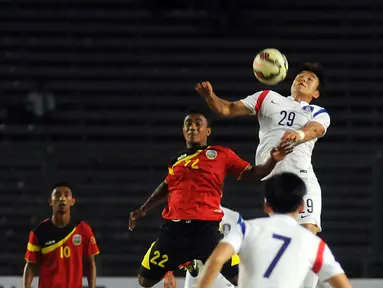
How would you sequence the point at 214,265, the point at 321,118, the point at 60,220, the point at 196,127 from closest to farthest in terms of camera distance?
the point at 214,265
the point at 196,127
the point at 321,118
the point at 60,220

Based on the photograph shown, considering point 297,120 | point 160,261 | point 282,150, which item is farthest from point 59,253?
point 282,150

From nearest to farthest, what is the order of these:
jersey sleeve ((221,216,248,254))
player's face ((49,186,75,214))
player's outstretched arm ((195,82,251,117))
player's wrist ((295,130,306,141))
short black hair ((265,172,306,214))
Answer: jersey sleeve ((221,216,248,254))
short black hair ((265,172,306,214))
player's wrist ((295,130,306,141))
player's outstretched arm ((195,82,251,117))
player's face ((49,186,75,214))

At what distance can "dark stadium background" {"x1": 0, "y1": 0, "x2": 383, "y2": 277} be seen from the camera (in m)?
11.1

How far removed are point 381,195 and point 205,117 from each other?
427 cm

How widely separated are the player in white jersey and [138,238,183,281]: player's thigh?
8.17ft

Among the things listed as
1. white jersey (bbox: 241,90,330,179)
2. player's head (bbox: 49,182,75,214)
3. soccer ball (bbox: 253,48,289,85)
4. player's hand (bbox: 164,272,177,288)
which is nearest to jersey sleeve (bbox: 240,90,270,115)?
white jersey (bbox: 241,90,330,179)

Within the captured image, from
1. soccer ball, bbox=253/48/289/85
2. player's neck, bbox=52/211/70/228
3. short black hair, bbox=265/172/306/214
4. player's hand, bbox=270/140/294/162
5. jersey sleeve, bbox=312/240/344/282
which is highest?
soccer ball, bbox=253/48/289/85

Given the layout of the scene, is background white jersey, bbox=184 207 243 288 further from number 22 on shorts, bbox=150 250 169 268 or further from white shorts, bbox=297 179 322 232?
white shorts, bbox=297 179 322 232

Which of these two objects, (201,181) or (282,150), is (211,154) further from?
(282,150)

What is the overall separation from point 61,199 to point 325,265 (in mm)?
3524

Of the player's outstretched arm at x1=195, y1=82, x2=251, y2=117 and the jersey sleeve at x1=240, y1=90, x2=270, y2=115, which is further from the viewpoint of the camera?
the jersey sleeve at x1=240, y1=90, x2=270, y2=115

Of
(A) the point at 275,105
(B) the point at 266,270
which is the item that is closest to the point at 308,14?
(A) the point at 275,105

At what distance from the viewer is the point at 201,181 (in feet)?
21.2

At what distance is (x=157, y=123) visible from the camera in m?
11.8
